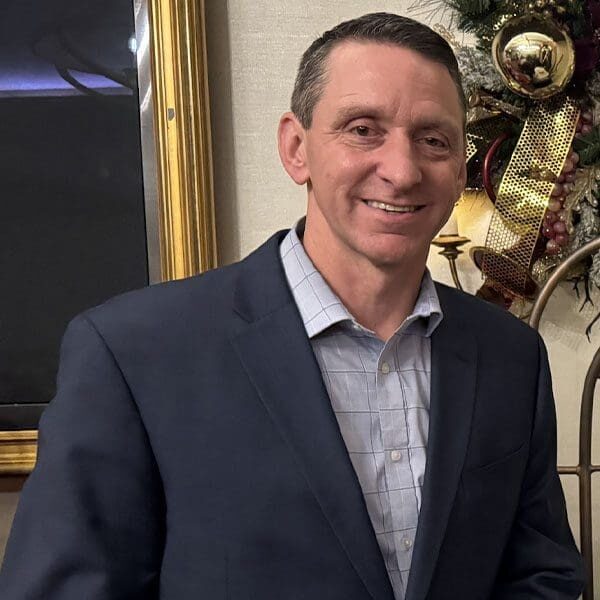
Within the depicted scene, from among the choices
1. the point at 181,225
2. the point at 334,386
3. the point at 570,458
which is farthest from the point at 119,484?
the point at 570,458

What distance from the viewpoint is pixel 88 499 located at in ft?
3.26

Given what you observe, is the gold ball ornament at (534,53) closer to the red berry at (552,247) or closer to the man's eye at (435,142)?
the red berry at (552,247)

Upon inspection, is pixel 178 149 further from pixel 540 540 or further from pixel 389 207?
pixel 540 540

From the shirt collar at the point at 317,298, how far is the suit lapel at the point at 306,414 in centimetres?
2

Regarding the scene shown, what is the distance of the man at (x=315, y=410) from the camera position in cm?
101

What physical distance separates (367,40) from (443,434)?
0.46 metres

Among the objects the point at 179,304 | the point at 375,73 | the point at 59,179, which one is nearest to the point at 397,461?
the point at 179,304

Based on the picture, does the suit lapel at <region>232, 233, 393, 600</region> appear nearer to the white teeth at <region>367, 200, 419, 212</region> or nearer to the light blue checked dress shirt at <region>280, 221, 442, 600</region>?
the light blue checked dress shirt at <region>280, 221, 442, 600</region>

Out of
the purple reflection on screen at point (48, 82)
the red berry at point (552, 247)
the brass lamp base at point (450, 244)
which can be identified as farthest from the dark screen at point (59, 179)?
the red berry at point (552, 247)

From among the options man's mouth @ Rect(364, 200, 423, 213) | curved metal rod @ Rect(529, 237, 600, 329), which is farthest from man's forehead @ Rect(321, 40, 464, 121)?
curved metal rod @ Rect(529, 237, 600, 329)

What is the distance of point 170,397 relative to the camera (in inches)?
41.3

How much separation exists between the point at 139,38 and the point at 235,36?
182 millimetres

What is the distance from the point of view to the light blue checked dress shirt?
1084mm

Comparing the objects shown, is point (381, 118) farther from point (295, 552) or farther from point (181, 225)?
point (181, 225)
